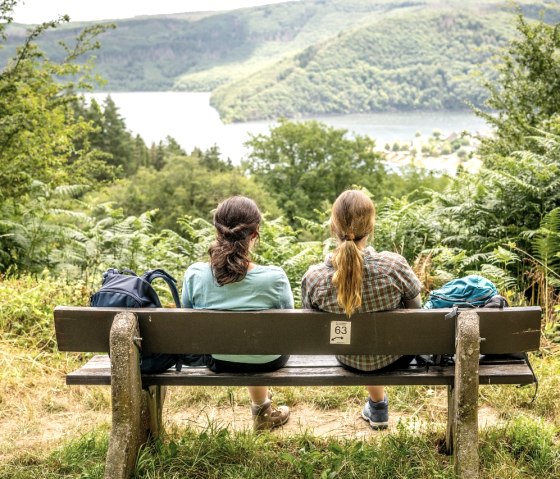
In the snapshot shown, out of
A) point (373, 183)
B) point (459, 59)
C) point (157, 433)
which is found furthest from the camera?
point (459, 59)

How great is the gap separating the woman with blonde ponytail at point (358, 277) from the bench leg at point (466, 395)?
38 centimetres

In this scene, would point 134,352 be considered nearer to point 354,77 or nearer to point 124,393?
point 124,393

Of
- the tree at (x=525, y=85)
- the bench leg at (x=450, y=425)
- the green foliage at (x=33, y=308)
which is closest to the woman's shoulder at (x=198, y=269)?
the bench leg at (x=450, y=425)

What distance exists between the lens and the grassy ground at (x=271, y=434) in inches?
120

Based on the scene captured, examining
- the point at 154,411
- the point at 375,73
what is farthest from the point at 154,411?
the point at 375,73

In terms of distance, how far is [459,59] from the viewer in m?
145

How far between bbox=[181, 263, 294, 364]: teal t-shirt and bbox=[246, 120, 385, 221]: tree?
129 feet

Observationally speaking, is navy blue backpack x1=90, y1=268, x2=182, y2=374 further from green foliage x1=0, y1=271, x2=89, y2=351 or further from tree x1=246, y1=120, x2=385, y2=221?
tree x1=246, y1=120, x2=385, y2=221

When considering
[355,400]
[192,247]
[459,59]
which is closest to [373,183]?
[192,247]

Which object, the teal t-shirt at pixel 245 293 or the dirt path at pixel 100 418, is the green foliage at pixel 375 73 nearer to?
the dirt path at pixel 100 418

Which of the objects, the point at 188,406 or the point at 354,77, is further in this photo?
the point at 354,77

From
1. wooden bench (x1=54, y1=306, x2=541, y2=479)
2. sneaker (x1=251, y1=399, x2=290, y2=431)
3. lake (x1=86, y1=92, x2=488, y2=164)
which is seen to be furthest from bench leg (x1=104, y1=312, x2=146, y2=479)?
lake (x1=86, y1=92, x2=488, y2=164)

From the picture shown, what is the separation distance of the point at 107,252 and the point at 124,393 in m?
5.03

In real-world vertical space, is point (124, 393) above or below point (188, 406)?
above
